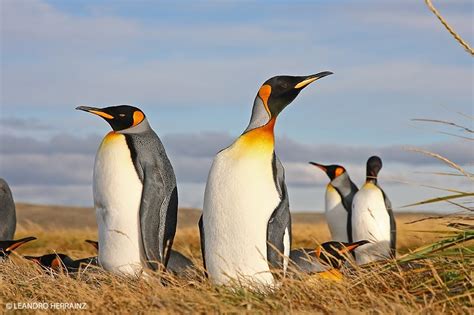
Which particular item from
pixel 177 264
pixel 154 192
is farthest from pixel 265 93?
pixel 177 264

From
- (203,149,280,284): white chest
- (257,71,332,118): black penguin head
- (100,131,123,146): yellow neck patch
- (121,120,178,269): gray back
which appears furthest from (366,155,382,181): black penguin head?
(203,149,280,284): white chest

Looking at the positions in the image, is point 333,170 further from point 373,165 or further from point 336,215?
point 373,165

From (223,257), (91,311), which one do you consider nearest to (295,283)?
(223,257)

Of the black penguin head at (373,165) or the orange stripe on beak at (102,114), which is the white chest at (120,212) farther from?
the black penguin head at (373,165)

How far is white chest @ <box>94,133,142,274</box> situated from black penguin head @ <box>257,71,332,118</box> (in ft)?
4.12

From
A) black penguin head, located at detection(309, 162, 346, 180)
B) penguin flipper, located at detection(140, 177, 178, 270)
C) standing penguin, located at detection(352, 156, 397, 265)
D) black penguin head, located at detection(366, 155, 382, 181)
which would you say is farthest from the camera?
black penguin head, located at detection(309, 162, 346, 180)

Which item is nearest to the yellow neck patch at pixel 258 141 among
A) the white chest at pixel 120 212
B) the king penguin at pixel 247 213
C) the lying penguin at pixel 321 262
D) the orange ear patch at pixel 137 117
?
the king penguin at pixel 247 213

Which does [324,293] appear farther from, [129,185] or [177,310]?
[129,185]

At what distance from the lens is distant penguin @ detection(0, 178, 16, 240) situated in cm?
872

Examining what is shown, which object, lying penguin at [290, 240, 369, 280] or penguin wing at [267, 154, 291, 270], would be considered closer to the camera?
penguin wing at [267, 154, 291, 270]

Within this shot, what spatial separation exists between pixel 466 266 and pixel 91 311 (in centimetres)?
233

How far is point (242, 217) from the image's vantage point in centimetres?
561

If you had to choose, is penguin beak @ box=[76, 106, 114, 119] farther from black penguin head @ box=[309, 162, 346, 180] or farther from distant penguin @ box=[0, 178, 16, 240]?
black penguin head @ box=[309, 162, 346, 180]

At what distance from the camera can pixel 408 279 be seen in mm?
5262
